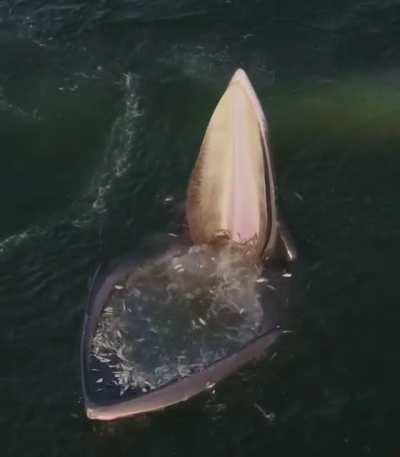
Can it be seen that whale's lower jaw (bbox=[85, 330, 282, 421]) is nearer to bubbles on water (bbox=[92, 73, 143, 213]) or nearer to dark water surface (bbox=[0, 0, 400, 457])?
dark water surface (bbox=[0, 0, 400, 457])

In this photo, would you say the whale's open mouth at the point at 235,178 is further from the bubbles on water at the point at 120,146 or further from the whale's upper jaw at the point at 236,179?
the bubbles on water at the point at 120,146

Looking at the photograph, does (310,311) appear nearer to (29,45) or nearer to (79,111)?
(79,111)

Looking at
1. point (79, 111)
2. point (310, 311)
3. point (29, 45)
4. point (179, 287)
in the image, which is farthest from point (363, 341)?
point (29, 45)

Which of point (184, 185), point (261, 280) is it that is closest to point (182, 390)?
point (261, 280)

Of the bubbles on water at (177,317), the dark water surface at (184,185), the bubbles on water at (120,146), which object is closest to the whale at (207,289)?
the bubbles on water at (177,317)

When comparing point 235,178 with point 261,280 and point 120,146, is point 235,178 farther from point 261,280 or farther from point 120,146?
point 120,146

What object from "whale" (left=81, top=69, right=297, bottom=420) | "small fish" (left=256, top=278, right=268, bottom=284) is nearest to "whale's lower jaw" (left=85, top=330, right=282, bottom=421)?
"whale" (left=81, top=69, right=297, bottom=420)

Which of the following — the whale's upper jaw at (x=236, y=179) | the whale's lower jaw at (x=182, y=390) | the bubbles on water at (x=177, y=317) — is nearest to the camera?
the whale's lower jaw at (x=182, y=390)

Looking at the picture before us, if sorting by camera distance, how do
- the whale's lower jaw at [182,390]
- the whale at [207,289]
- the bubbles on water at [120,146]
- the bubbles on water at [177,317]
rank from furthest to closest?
the bubbles on water at [120,146]
the bubbles on water at [177,317]
the whale at [207,289]
the whale's lower jaw at [182,390]
